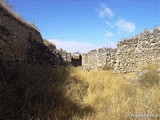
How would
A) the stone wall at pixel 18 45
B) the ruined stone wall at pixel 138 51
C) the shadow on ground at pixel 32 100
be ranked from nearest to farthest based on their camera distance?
the shadow on ground at pixel 32 100, the stone wall at pixel 18 45, the ruined stone wall at pixel 138 51

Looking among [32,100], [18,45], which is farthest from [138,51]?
[32,100]

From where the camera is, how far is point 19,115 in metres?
4.30

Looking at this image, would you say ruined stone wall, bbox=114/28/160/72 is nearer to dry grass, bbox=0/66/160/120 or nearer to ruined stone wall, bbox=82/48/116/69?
ruined stone wall, bbox=82/48/116/69

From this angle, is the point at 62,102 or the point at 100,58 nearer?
the point at 62,102

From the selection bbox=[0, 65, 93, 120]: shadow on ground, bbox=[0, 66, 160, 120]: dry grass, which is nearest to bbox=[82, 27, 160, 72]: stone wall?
bbox=[0, 66, 160, 120]: dry grass

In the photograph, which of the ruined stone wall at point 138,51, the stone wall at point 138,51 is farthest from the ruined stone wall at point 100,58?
the ruined stone wall at point 138,51

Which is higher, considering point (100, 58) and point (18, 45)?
point (18, 45)

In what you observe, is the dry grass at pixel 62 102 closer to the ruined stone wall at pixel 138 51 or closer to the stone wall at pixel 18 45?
the stone wall at pixel 18 45

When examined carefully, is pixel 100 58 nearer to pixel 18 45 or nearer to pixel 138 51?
pixel 138 51

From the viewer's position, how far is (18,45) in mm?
10023

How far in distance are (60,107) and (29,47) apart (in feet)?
24.8

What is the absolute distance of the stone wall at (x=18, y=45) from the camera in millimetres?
8250

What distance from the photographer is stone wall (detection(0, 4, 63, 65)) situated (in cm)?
825

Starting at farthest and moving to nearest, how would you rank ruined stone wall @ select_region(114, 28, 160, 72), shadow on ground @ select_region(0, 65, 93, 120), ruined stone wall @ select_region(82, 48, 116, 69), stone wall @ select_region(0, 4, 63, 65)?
ruined stone wall @ select_region(82, 48, 116, 69)
ruined stone wall @ select_region(114, 28, 160, 72)
stone wall @ select_region(0, 4, 63, 65)
shadow on ground @ select_region(0, 65, 93, 120)
